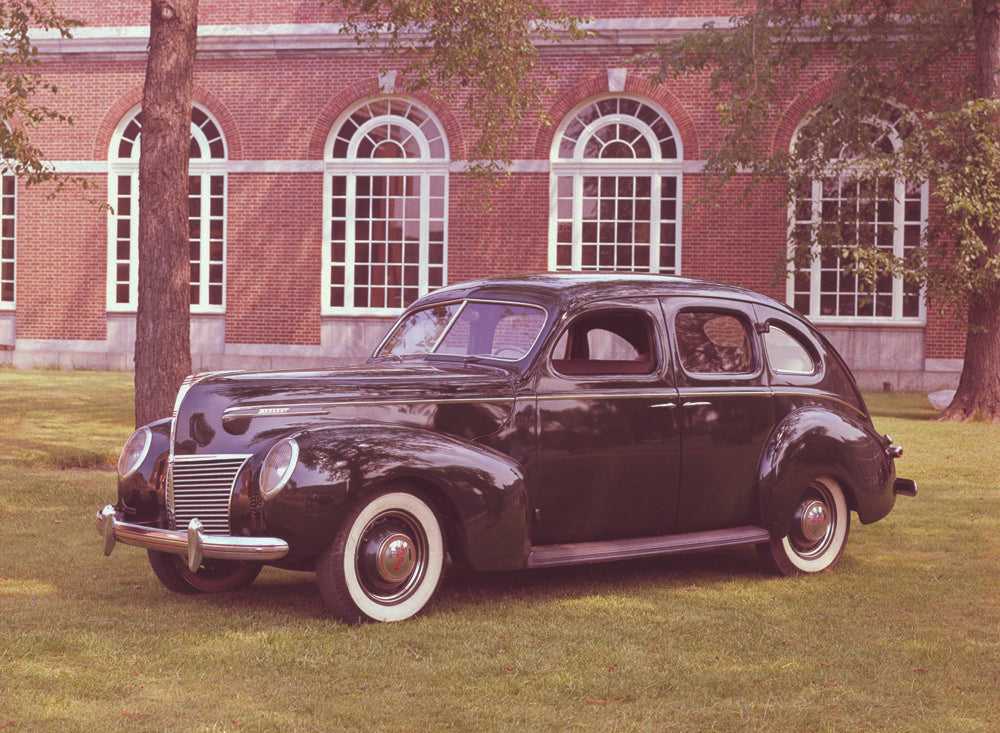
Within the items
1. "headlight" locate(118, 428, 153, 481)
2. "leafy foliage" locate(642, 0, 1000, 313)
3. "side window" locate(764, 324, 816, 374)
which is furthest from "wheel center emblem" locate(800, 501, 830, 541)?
"leafy foliage" locate(642, 0, 1000, 313)

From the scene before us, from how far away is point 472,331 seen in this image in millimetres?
7191

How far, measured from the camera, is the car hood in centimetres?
615

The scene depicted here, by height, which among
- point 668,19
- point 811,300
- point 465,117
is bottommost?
point 811,300

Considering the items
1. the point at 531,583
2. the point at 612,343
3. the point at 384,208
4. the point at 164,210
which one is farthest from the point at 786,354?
the point at 384,208

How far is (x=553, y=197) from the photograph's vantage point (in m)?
23.8

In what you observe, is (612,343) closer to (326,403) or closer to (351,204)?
(326,403)

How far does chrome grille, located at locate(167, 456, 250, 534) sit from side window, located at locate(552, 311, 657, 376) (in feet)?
6.66

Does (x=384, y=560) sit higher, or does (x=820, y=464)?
(x=820, y=464)

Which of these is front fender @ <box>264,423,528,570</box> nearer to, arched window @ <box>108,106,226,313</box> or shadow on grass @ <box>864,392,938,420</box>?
shadow on grass @ <box>864,392,938,420</box>

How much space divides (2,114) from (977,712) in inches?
487

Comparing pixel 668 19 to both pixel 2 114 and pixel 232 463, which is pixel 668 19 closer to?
pixel 2 114

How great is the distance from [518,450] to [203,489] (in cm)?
159

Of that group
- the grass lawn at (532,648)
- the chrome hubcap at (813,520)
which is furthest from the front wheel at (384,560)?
the chrome hubcap at (813,520)

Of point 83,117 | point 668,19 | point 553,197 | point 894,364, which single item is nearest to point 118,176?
point 83,117
